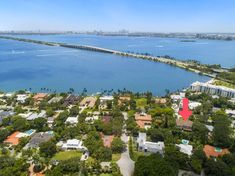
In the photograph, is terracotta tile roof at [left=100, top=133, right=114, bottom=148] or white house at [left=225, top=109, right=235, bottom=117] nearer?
terracotta tile roof at [left=100, top=133, right=114, bottom=148]

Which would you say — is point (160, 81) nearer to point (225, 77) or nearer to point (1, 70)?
point (225, 77)

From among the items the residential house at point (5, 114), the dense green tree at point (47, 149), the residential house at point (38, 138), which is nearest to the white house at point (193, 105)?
the residential house at point (38, 138)

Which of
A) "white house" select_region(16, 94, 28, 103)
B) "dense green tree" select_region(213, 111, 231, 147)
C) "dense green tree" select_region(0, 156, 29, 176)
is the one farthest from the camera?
"white house" select_region(16, 94, 28, 103)

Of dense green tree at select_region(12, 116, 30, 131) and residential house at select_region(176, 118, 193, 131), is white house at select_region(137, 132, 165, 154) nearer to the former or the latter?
→ residential house at select_region(176, 118, 193, 131)

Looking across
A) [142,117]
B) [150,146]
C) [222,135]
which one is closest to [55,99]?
[142,117]

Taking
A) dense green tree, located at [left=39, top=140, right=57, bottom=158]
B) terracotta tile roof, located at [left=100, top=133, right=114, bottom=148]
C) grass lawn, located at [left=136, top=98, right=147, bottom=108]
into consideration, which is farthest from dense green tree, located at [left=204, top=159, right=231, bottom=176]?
grass lawn, located at [left=136, top=98, right=147, bottom=108]

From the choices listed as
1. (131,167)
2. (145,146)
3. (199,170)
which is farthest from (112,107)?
(199,170)

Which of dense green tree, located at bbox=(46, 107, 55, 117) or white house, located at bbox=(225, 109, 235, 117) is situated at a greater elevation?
dense green tree, located at bbox=(46, 107, 55, 117)

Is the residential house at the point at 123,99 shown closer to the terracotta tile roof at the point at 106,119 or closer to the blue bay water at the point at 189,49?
the terracotta tile roof at the point at 106,119

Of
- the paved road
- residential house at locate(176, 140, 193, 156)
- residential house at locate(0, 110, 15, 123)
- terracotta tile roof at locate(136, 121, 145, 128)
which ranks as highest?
residential house at locate(176, 140, 193, 156)

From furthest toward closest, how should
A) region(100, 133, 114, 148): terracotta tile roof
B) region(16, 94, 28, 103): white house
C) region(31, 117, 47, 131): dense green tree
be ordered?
region(16, 94, 28, 103): white house, region(31, 117, 47, 131): dense green tree, region(100, 133, 114, 148): terracotta tile roof
